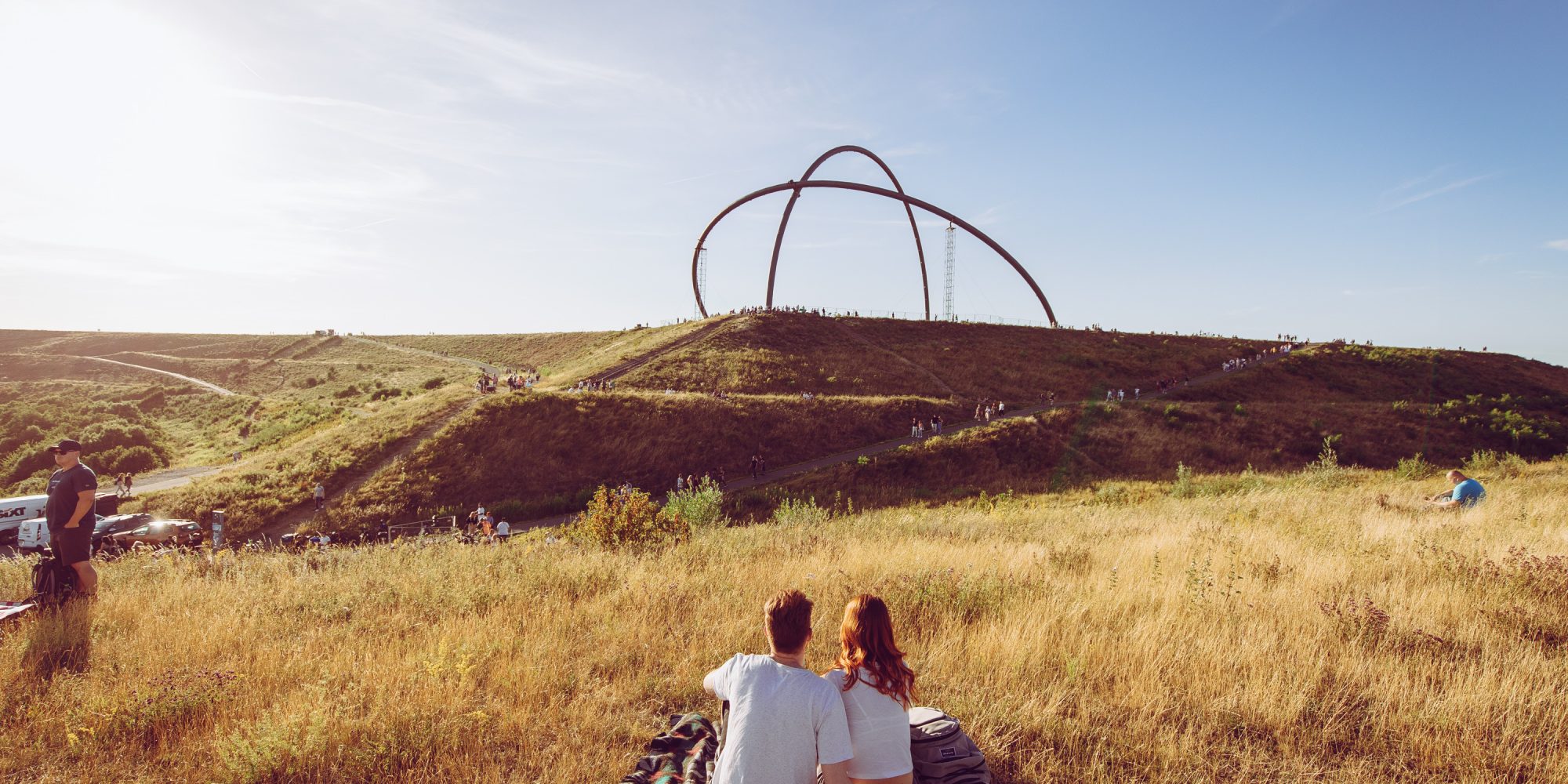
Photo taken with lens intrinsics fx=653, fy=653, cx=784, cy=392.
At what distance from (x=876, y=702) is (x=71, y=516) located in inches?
333

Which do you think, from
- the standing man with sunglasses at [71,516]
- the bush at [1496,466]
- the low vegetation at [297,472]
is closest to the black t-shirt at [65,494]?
the standing man with sunglasses at [71,516]

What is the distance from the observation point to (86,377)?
66.5 m

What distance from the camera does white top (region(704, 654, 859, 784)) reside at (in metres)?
3.19

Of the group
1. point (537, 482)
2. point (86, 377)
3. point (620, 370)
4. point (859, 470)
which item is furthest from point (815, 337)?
point (86, 377)

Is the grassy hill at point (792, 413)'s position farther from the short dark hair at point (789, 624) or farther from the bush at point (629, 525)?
the short dark hair at point (789, 624)

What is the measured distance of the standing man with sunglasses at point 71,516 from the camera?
6.62 metres

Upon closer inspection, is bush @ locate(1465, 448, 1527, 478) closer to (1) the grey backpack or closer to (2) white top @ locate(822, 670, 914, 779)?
(1) the grey backpack

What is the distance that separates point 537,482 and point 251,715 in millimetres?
27513

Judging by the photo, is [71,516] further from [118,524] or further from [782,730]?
[118,524]

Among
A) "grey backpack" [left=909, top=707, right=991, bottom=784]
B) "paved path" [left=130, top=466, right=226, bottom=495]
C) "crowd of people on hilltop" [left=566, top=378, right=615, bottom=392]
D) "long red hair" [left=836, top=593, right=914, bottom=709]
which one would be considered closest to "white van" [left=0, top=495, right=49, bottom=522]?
"paved path" [left=130, top=466, right=226, bottom=495]

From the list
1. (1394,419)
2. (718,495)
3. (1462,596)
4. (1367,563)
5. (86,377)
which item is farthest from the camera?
(86,377)

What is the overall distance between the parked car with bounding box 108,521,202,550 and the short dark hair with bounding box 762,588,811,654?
22807 mm

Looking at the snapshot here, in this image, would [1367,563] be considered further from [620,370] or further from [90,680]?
[620,370]

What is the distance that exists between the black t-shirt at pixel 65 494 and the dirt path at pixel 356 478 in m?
19.5
